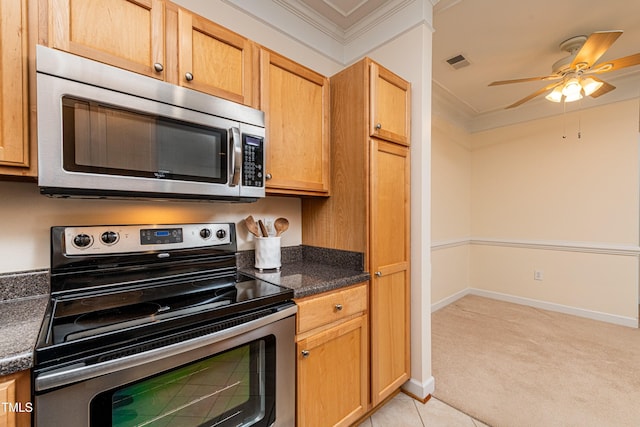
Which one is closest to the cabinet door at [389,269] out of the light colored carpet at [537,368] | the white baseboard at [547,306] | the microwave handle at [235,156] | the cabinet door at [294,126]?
the cabinet door at [294,126]

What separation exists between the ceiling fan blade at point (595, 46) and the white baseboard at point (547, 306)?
8.75ft

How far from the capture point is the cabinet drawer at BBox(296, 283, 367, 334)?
1.28 m

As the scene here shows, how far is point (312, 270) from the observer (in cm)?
166

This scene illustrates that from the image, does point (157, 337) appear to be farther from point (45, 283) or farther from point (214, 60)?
point (214, 60)

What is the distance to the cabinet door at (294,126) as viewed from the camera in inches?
60.2

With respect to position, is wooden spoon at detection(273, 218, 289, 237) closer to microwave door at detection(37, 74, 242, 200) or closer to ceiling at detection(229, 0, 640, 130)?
microwave door at detection(37, 74, 242, 200)

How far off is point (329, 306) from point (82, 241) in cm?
112

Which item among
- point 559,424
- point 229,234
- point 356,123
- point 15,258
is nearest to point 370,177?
point 356,123

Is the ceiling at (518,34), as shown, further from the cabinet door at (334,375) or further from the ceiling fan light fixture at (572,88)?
the cabinet door at (334,375)

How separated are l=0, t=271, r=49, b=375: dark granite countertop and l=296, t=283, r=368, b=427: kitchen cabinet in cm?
85

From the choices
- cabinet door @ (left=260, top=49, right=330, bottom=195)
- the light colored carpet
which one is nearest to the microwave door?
cabinet door @ (left=260, top=49, right=330, bottom=195)

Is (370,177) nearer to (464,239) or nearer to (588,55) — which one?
(588,55)

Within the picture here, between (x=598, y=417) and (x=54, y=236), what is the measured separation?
3031 mm

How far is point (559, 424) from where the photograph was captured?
1.64m
